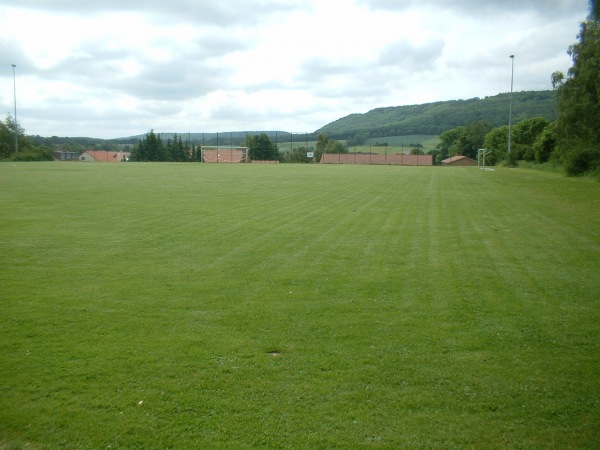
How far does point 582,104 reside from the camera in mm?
32188

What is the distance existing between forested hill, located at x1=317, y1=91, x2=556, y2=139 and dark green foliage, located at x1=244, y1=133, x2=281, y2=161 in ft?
172

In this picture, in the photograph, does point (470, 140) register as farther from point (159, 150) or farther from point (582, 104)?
point (582, 104)

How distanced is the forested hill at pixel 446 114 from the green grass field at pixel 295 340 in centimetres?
10718

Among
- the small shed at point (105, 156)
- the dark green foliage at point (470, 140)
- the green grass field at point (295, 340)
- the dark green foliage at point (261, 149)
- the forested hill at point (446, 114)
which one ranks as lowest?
the green grass field at point (295, 340)

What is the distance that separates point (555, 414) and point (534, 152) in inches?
2500

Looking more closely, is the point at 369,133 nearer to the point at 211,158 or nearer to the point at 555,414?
the point at 211,158

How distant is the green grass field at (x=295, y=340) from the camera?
3.75m

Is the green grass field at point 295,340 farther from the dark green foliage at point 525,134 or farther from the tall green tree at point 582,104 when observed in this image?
the dark green foliage at point 525,134

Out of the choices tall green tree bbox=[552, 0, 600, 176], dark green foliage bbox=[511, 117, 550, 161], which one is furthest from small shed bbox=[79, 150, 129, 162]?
tall green tree bbox=[552, 0, 600, 176]

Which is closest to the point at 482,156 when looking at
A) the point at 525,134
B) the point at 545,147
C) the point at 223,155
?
the point at 525,134

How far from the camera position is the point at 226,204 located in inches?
676

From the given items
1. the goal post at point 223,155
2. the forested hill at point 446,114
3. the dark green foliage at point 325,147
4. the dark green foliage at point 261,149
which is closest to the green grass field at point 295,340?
the goal post at point 223,155

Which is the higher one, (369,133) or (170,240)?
(369,133)

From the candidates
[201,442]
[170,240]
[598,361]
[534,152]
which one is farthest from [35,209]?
[534,152]
